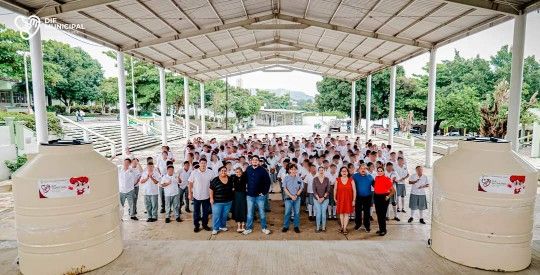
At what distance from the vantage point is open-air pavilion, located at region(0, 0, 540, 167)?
29.9ft

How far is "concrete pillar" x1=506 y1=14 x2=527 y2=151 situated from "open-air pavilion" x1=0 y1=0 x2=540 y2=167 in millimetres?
22

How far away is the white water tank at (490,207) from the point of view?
134 inches

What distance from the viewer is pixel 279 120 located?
2554 inches

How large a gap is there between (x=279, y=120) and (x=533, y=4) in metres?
56.8

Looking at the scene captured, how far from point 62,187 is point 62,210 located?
0.75 ft

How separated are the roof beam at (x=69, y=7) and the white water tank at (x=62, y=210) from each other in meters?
7.16

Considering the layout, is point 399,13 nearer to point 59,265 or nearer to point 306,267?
point 306,267

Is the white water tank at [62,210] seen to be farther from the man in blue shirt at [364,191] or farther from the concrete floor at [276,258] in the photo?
the man in blue shirt at [364,191]

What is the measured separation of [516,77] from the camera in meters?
9.01

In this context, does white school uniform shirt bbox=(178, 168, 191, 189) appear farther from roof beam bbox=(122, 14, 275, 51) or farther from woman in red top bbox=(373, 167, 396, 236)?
roof beam bbox=(122, 14, 275, 51)

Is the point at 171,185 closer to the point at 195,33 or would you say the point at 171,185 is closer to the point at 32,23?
the point at 32,23

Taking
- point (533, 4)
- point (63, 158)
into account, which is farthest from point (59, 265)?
point (533, 4)

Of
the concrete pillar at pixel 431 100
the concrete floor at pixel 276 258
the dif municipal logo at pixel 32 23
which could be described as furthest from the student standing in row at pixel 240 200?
the concrete pillar at pixel 431 100

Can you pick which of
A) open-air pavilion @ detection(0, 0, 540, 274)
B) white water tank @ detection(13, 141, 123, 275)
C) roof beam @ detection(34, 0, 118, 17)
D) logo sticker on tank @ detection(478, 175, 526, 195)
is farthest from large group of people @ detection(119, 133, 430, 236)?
roof beam @ detection(34, 0, 118, 17)
